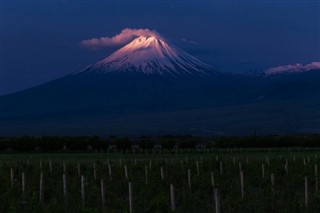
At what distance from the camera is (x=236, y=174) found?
3278cm

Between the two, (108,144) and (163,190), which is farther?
(108,144)

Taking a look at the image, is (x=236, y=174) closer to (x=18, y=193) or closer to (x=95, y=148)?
(x=18, y=193)

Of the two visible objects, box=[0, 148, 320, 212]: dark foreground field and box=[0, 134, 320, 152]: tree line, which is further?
box=[0, 134, 320, 152]: tree line

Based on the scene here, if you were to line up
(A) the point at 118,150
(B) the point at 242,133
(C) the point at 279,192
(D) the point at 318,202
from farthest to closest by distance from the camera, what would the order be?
(B) the point at 242,133 < (A) the point at 118,150 < (C) the point at 279,192 < (D) the point at 318,202

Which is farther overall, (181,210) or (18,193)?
(18,193)

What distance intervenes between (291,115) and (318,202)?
174008mm

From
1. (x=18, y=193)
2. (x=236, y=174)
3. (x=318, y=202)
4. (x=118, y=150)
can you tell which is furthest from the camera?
(x=118, y=150)

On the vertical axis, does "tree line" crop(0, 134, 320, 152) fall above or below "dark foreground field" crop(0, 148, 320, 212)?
above

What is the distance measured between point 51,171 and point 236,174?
885 cm

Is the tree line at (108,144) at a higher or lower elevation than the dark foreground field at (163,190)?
higher

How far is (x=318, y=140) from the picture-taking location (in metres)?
85.9

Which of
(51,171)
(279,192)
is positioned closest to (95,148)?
(51,171)

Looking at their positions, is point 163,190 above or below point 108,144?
below

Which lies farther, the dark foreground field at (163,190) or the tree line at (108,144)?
the tree line at (108,144)
